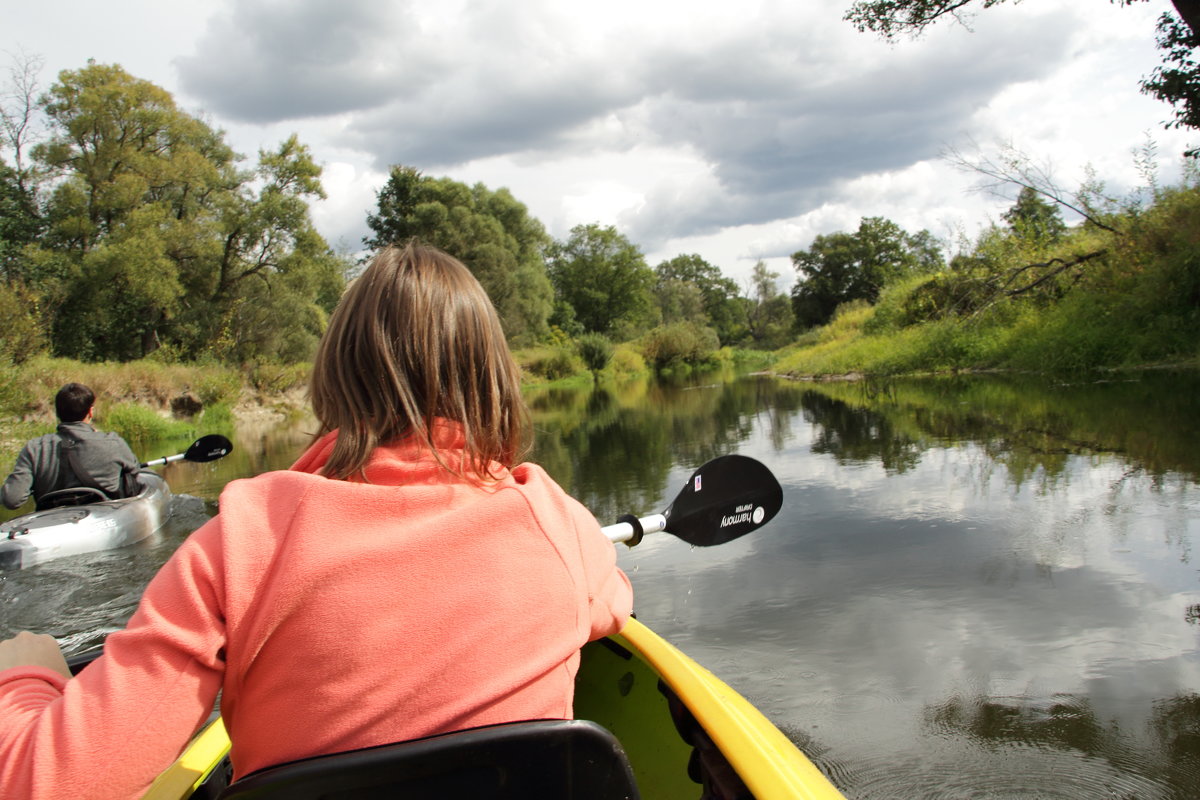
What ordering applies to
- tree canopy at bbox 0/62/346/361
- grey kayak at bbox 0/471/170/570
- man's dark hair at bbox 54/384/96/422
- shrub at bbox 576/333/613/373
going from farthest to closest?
shrub at bbox 576/333/613/373
tree canopy at bbox 0/62/346/361
man's dark hair at bbox 54/384/96/422
grey kayak at bbox 0/471/170/570

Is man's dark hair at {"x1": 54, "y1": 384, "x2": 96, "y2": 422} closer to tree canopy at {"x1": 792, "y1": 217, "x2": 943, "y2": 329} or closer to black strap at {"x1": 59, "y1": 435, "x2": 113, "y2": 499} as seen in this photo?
black strap at {"x1": 59, "y1": 435, "x2": 113, "y2": 499}

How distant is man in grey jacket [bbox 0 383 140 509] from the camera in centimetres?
605

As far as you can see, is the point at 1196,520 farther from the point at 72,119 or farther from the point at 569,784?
the point at 72,119

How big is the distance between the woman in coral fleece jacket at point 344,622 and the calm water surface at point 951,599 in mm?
1980

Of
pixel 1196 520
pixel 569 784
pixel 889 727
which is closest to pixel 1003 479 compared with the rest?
pixel 1196 520

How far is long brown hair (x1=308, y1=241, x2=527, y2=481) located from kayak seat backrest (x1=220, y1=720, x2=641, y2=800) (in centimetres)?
41

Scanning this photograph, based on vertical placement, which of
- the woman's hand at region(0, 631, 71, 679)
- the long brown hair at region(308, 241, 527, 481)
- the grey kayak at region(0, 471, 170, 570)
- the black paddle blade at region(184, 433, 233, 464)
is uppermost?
the long brown hair at region(308, 241, 527, 481)

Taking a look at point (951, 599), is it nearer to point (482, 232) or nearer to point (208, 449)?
point (208, 449)

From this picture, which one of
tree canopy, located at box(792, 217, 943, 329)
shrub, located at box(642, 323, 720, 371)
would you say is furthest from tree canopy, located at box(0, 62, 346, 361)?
tree canopy, located at box(792, 217, 943, 329)

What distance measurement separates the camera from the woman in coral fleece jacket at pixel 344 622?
1.00 metres

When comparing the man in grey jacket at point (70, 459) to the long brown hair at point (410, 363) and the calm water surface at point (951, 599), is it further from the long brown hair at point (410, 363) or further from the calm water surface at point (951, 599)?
the long brown hair at point (410, 363)

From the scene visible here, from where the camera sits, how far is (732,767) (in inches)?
60.7

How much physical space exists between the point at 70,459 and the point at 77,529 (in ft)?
2.14

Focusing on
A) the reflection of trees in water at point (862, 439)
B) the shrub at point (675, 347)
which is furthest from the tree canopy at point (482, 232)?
the reflection of trees in water at point (862, 439)
